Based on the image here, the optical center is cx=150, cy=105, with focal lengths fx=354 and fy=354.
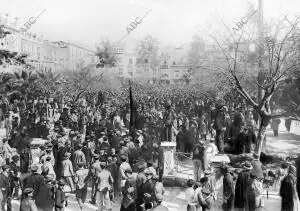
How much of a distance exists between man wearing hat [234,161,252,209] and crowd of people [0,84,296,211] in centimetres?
7

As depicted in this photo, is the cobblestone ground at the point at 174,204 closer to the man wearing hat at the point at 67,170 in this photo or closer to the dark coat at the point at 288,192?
the man wearing hat at the point at 67,170

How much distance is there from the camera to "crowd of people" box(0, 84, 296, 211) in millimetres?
6035

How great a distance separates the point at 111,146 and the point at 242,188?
4.25 metres

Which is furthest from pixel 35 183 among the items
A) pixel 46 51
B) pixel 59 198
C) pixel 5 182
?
pixel 46 51

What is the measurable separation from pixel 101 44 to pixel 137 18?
191cm

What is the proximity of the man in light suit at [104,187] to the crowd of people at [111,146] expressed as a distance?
0.02 meters

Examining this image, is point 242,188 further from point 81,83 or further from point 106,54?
point 81,83

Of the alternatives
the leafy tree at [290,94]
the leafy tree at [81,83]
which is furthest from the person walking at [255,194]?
→ the leafy tree at [81,83]

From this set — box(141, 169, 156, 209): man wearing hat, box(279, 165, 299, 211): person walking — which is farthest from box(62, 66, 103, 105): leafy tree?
box(279, 165, 299, 211): person walking

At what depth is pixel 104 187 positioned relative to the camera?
6.58 meters

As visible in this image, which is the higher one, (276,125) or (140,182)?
(276,125)

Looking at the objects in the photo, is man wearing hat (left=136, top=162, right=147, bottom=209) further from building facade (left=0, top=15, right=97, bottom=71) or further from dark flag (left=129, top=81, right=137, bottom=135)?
building facade (left=0, top=15, right=97, bottom=71)

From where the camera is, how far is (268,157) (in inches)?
386

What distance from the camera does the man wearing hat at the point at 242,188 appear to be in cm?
607
